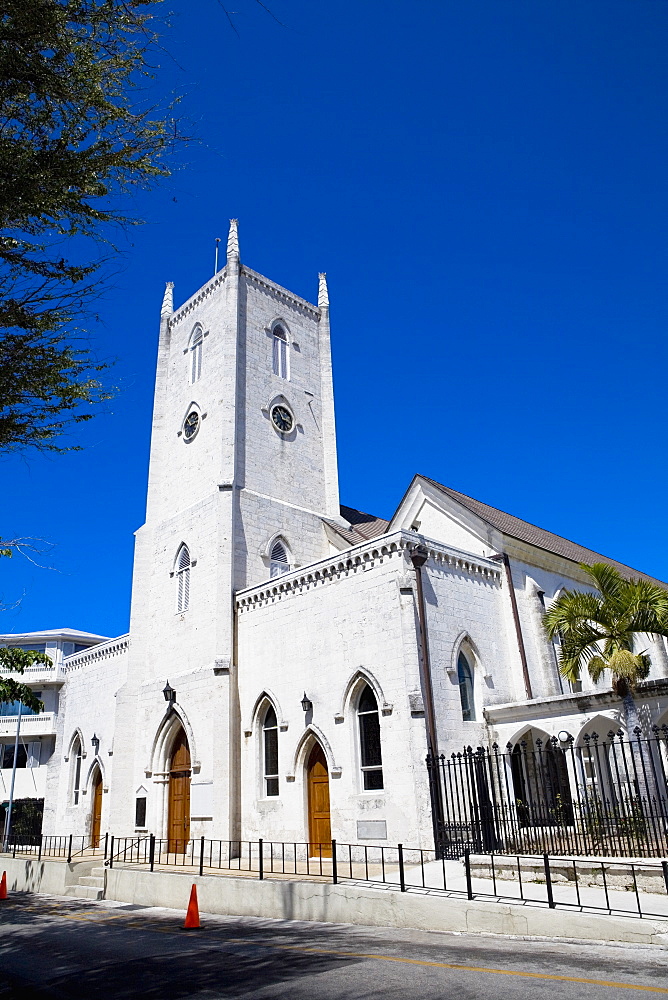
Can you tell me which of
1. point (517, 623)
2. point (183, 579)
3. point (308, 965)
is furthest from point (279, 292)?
point (308, 965)

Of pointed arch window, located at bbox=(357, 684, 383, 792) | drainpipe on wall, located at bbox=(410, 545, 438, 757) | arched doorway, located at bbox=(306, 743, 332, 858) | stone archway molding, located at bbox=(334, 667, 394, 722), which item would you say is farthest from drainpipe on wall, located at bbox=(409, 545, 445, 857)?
arched doorway, located at bbox=(306, 743, 332, 858)

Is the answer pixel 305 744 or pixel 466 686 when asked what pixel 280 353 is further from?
pixel 305 744

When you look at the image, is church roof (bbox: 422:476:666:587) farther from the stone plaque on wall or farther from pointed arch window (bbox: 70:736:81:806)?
pointed arch window (bbox: 70:736:81:806)

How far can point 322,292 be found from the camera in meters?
33.3

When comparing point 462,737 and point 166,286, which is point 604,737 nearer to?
point 462,737

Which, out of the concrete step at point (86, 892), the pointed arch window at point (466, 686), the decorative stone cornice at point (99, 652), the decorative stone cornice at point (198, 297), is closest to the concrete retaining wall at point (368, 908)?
the concrete step at point (86, 892)

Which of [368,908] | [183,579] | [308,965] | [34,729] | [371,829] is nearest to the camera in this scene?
[308,965]

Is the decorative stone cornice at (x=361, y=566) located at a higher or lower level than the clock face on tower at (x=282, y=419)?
lower

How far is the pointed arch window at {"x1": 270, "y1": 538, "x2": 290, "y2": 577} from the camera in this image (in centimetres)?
2597

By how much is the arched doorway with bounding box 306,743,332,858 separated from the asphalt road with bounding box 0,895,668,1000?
621 cm

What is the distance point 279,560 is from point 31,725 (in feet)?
92.3

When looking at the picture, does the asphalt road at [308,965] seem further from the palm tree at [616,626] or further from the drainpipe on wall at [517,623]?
the drainpipe on wall at [517,623]

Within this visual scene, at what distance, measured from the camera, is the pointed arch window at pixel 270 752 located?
21109mm

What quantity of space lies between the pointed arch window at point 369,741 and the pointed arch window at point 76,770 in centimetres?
1569
